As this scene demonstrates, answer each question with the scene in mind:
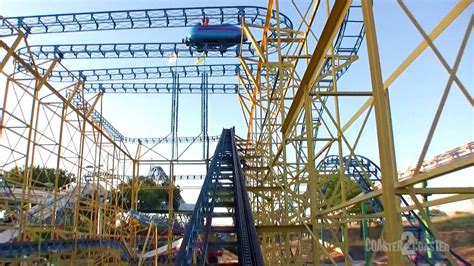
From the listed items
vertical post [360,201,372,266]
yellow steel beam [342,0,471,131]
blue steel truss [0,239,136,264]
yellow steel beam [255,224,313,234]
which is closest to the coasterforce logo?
vertical post [360,201,372,266]

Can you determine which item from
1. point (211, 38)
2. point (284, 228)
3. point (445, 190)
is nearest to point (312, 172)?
point (284, 228)

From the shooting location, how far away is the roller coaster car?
2064 cm

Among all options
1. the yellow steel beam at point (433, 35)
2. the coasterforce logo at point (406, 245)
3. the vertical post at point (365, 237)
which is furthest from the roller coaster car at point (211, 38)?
the yellow steel beam at point (433, 35)

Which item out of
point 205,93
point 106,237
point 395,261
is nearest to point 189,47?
point 205,93

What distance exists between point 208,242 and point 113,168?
495 inches

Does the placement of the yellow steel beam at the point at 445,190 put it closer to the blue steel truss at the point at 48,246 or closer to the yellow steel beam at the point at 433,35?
the yellow steel beam at the point at 433,35

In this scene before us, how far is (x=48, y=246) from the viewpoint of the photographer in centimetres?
1009

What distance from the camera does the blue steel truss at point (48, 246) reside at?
8.19 meters

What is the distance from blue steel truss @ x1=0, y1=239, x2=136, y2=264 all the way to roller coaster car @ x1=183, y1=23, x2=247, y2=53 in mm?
10683

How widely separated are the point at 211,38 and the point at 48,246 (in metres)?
13.7

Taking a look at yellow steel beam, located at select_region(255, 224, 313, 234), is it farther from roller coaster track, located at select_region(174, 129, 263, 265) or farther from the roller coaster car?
the roller coaster car

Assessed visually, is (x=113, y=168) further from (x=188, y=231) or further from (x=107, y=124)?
(x=188, y=231)

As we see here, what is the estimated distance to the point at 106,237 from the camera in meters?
15.9

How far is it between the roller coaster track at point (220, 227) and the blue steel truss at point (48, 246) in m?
4.10
